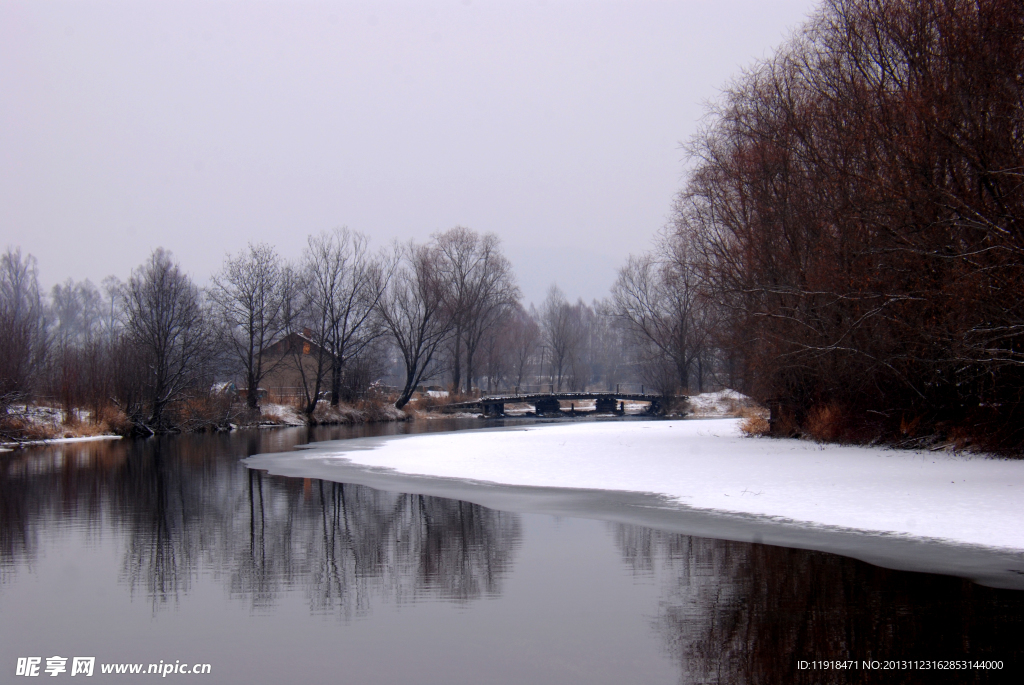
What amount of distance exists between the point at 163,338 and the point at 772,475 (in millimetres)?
36662

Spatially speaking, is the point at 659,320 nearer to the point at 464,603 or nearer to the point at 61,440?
the point at 61,440

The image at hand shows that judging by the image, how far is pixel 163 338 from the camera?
45.3 meters

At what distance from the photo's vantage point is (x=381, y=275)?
66312mm

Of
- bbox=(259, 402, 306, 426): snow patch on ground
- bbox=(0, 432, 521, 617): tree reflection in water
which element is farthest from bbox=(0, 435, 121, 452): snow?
bbox=(259, 402, 306, 426): snow patch on ground

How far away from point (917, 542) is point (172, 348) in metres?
41.3

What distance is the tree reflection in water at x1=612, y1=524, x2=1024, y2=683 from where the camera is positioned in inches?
253

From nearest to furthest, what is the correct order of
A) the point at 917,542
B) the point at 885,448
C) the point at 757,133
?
the point at 917,542, the point at 885,448, the point at 757,133

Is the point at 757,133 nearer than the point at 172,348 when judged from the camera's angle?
Yes

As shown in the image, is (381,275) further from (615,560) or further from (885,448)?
(615,560)

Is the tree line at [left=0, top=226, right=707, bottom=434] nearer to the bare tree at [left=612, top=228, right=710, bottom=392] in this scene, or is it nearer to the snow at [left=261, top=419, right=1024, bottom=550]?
the bare tree at [left=612, top=228, right=710, bottom=392]

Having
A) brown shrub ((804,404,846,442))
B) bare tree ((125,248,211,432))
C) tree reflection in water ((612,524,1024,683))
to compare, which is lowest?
tree reflection in water ((612,524,1024,683))

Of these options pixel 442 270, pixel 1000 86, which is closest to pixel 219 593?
pixel 1000 86

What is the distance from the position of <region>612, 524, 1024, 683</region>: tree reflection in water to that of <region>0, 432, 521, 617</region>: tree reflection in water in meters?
2.24

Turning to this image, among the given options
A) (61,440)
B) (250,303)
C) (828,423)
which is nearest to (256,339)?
(250,303)
